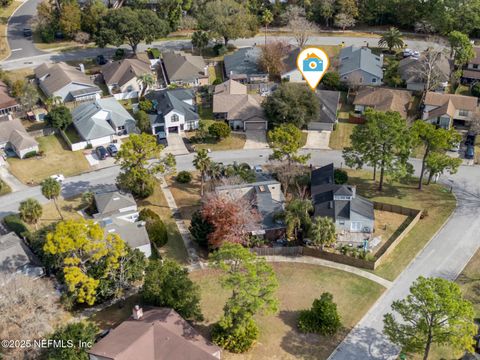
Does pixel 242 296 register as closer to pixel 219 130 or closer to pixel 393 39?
pixel 219 130

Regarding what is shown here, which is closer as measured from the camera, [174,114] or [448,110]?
[174,114]

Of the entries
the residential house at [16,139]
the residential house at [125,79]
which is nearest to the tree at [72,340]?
the residential house at [16,139]

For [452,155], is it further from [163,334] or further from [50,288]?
[50,288]

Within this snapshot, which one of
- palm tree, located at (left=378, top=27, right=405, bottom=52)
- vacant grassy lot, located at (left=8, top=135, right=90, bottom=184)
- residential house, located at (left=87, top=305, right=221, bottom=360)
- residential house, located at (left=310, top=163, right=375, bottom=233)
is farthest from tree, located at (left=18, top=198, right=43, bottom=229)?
palm tree, located at (left=378, top=27, right=405, bottom=52)

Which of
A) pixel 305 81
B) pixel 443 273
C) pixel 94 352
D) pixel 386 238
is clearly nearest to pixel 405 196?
pixel 386 238

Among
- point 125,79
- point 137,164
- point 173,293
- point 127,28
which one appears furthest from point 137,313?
point 127,28

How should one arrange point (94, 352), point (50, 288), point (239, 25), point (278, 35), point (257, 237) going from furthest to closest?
1. point (278, 35)
2. point (239, 25)
3. point (257, 237)
4. point (50, 288)
5. point (94, 352)
